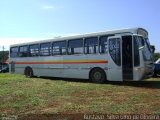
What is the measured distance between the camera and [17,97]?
13125 mm

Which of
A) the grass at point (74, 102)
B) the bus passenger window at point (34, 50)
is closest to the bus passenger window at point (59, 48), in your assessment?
the bus passenger window at point (34, 50)

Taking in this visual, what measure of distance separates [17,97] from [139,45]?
7800 mm

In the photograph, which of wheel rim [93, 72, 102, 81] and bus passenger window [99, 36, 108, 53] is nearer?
bus passenger window [99, 36, 108, 53]

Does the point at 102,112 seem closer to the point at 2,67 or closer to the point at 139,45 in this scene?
the point at 139,45

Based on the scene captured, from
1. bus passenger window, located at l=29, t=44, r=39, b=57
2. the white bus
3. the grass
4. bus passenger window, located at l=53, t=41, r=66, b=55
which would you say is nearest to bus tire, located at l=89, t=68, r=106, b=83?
the white bus

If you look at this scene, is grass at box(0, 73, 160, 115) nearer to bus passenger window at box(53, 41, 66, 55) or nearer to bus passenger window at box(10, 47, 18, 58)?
bus passenger window at box(53, 41, 66, 55)

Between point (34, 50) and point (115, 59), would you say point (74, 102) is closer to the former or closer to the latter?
point (115, 59)

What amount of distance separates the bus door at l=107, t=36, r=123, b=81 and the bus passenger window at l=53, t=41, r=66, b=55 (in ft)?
13.8

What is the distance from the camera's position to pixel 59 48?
23.0 metres

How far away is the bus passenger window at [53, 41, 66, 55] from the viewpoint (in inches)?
888

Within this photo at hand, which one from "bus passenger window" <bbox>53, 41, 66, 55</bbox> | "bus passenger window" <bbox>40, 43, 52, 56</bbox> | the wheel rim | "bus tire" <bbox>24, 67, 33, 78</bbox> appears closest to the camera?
the wheel rim

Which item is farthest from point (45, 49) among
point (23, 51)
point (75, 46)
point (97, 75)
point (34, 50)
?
point (97, 75)

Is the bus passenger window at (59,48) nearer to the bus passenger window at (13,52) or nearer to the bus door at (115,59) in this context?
the bus door at (115,59)

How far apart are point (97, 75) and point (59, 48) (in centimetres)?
397
